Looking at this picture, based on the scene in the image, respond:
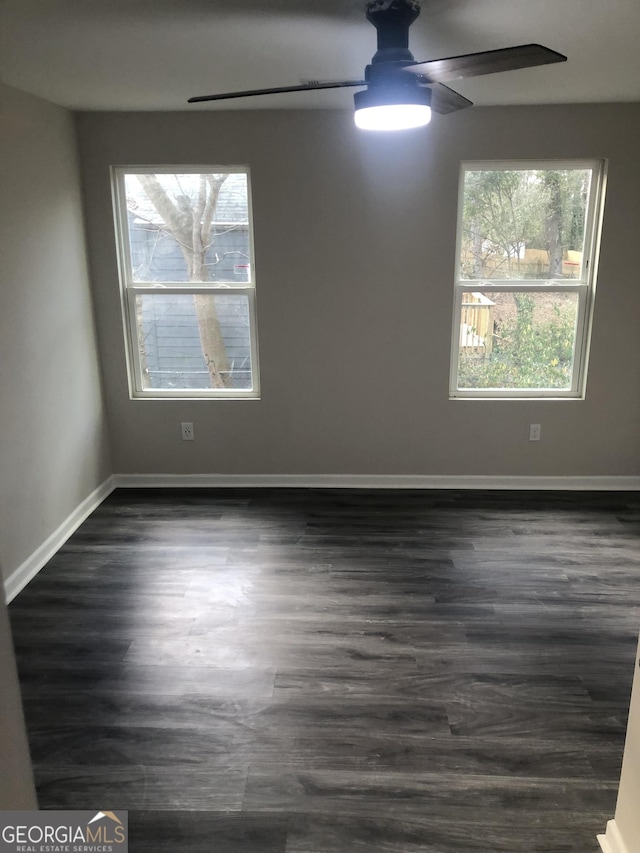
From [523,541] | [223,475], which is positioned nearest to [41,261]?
[223,475]

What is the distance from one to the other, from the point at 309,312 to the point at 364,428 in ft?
2.78

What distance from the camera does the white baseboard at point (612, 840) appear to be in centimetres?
165

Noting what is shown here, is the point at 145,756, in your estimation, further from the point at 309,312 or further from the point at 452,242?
the point at 452,242

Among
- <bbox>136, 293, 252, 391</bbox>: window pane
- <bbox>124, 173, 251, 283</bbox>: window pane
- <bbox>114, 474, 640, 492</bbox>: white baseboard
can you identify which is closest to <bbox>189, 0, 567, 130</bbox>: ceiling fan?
<bbox>124, 173, 251, 283</bbox>: window pane

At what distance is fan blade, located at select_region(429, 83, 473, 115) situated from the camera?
90.8 inches

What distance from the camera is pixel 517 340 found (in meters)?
4.10

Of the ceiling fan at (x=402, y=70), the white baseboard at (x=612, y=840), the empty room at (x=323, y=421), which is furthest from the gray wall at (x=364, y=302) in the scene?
the white baseboard at (x=612, y=840)

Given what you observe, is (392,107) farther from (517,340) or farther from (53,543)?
(53,543)

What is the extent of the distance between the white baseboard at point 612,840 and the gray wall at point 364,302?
2649mm

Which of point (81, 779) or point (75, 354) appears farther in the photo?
point (75, 354)

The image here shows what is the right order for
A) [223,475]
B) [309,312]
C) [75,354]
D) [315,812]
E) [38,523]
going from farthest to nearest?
[223,475] → [309,312] → [75,354] → [38,523] → [315,812]

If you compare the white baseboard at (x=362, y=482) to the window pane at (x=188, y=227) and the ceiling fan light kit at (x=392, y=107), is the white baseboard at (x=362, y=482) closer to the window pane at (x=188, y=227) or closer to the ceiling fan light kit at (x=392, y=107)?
the window pane at (x=188, y=227)

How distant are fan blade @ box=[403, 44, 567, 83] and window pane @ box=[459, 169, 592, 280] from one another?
1.91 m

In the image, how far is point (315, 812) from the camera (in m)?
1.85
